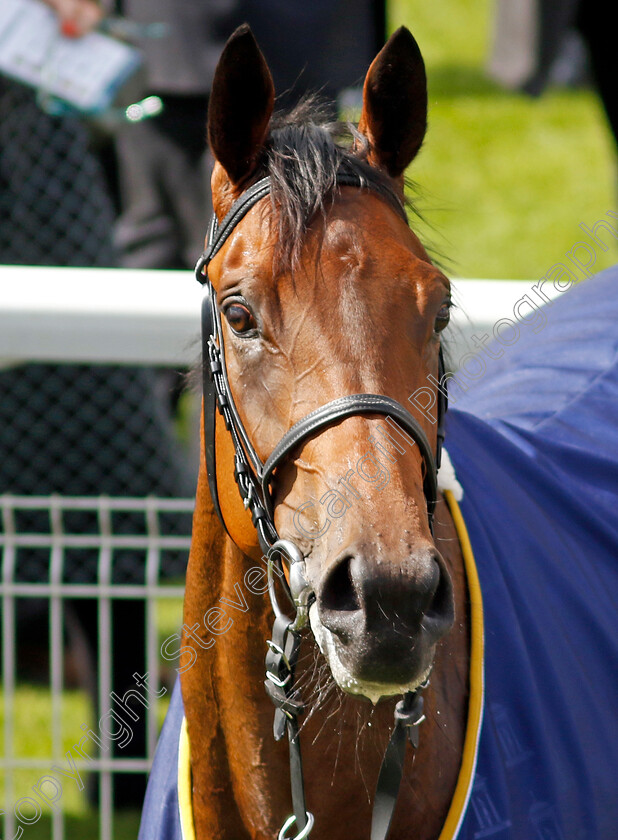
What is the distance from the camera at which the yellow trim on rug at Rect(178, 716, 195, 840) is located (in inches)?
61.1

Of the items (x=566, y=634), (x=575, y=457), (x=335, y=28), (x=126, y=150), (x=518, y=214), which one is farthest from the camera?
(x=518, y=214)

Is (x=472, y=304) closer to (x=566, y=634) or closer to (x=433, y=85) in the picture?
(x=566, y=634)

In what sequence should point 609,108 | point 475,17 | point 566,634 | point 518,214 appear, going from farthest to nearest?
point 475,17
point 518,214
point 609,108
point 566,634

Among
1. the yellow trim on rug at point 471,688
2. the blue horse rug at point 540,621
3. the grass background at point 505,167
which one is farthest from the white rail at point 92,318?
the grass background at point 505,167

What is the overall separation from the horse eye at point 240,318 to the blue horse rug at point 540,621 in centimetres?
54

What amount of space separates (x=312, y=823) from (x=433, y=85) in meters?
8.85

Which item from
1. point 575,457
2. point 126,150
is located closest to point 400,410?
point 575,457

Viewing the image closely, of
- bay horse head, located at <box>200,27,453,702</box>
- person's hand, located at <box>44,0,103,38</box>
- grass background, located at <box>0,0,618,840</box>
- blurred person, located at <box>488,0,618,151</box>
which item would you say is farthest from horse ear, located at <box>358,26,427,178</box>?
grass background, located at <box>0,0,618,840</box>

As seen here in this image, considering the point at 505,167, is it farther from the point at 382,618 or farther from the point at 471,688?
the point at 382,618

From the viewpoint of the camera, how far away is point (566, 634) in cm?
173

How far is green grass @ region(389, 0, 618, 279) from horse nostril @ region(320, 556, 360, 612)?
4953 mm

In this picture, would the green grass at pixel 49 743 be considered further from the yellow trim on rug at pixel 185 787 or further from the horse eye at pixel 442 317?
the horse eye at pixel 442 317

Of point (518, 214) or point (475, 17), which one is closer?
point (518, 214)

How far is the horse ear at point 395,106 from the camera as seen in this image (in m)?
1.48
